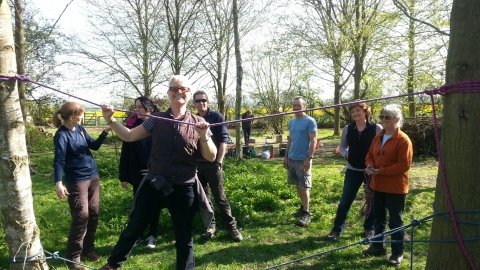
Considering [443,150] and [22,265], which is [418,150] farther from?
[22,265]

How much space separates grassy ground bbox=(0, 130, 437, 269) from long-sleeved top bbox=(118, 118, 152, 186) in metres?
0.81

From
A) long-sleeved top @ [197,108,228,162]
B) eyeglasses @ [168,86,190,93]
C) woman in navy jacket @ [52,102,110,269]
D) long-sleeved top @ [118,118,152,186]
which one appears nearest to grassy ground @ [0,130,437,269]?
woman in navy jacket @ [52,102,110,269]

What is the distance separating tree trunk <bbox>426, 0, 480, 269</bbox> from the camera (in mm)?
1834

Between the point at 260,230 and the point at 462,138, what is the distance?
11.1 feet

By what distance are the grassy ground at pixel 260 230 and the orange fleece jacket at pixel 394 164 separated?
0.83 metres

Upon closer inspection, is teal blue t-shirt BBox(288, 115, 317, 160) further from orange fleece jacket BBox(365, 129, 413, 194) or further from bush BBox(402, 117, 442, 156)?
bush BBox(402, 117, 442, 156)

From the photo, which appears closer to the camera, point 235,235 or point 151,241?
point 151,241

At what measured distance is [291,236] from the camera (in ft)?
15.5

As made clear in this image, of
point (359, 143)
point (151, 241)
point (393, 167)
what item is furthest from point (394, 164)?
point (151, 241)

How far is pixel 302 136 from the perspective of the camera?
505 centimetres

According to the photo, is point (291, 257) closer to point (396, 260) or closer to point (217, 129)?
point (396, 260)

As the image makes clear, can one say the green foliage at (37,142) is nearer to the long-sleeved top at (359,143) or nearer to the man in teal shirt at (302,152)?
the man in teal shirt at (302,152)

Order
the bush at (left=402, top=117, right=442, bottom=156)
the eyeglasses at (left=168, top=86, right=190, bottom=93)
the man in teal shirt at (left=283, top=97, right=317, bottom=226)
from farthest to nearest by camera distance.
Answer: the bush at (left=402, top=117, right=442, bottom=156) < the man in teal shirt at (left=283, top=97, right=317, bottom=226) < the eyeglasses at (left=168, top=86, right=190, bottom=93)

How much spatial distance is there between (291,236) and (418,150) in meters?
7.95
